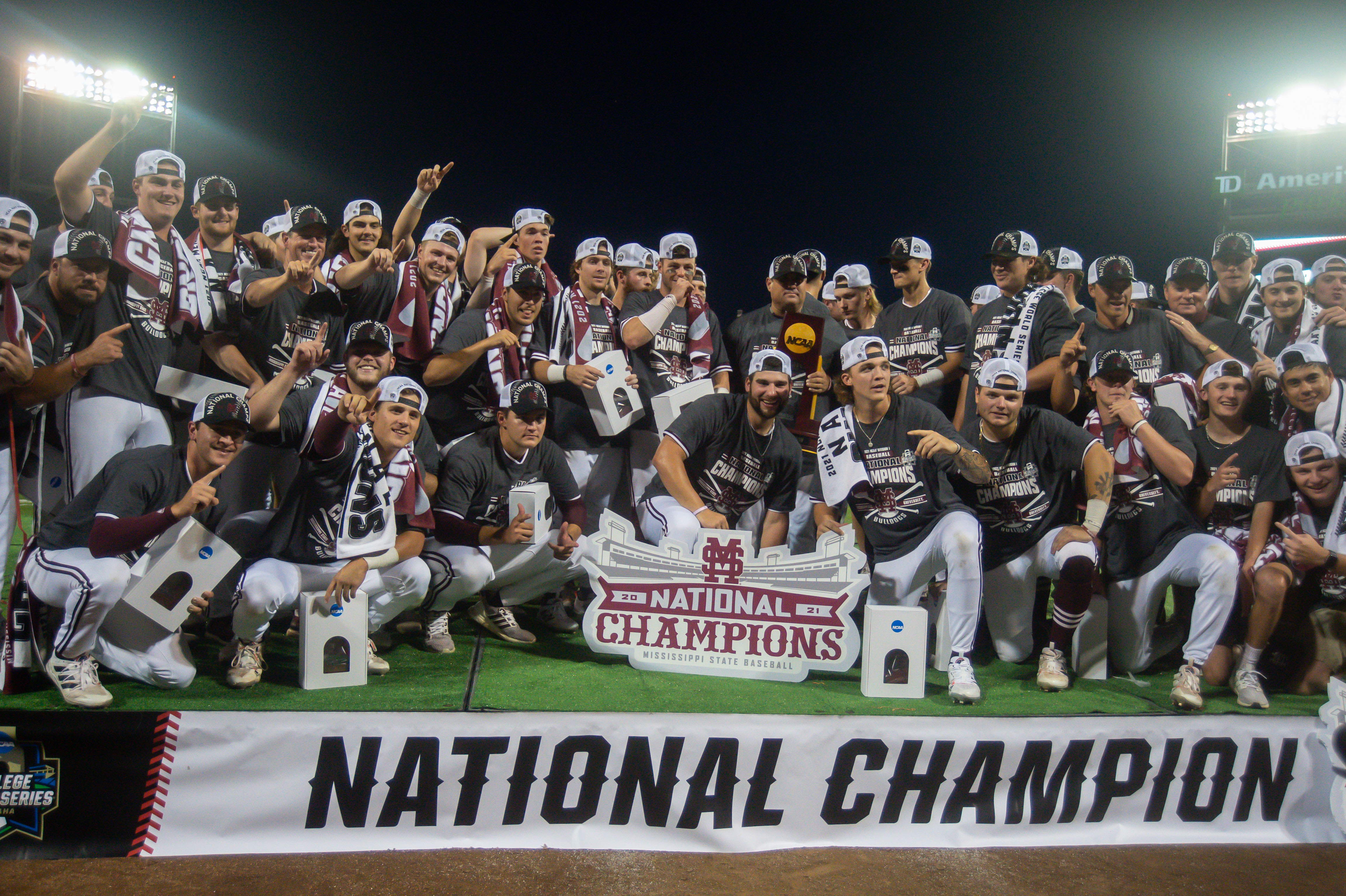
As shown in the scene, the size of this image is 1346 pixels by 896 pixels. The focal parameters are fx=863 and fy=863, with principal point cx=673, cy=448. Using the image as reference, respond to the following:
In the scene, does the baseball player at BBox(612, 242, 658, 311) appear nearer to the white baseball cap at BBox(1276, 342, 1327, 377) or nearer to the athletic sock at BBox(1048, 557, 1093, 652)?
the athletic sock at BBox(1048, 557, 1093, 652)

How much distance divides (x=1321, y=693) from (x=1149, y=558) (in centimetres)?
97

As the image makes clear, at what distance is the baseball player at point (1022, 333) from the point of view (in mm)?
5109

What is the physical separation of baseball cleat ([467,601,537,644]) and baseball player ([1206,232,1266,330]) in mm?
4851

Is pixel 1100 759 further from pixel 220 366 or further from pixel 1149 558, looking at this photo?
pixel 220 366

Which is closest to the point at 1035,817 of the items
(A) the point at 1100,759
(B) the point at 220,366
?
(A) the point at 1100,759

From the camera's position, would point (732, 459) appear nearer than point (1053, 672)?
No

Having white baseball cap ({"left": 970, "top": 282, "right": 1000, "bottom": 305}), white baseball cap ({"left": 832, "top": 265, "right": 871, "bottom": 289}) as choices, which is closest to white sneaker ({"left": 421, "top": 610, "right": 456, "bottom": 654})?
white baseball cap ({"left": 832, "top": 265, "right": 871, "bottom": 289})

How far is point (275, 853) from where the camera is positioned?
310 centimetres

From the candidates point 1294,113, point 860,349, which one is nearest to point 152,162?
point 860,349

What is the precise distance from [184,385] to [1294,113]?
1726 centimetres

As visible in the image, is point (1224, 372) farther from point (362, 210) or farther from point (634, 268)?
point (362, 210)

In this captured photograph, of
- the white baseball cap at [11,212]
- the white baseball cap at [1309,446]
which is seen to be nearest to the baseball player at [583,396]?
the white baseball cap at [11,212]

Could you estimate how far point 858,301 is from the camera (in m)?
6.39

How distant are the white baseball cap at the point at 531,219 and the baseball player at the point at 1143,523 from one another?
329 cm
